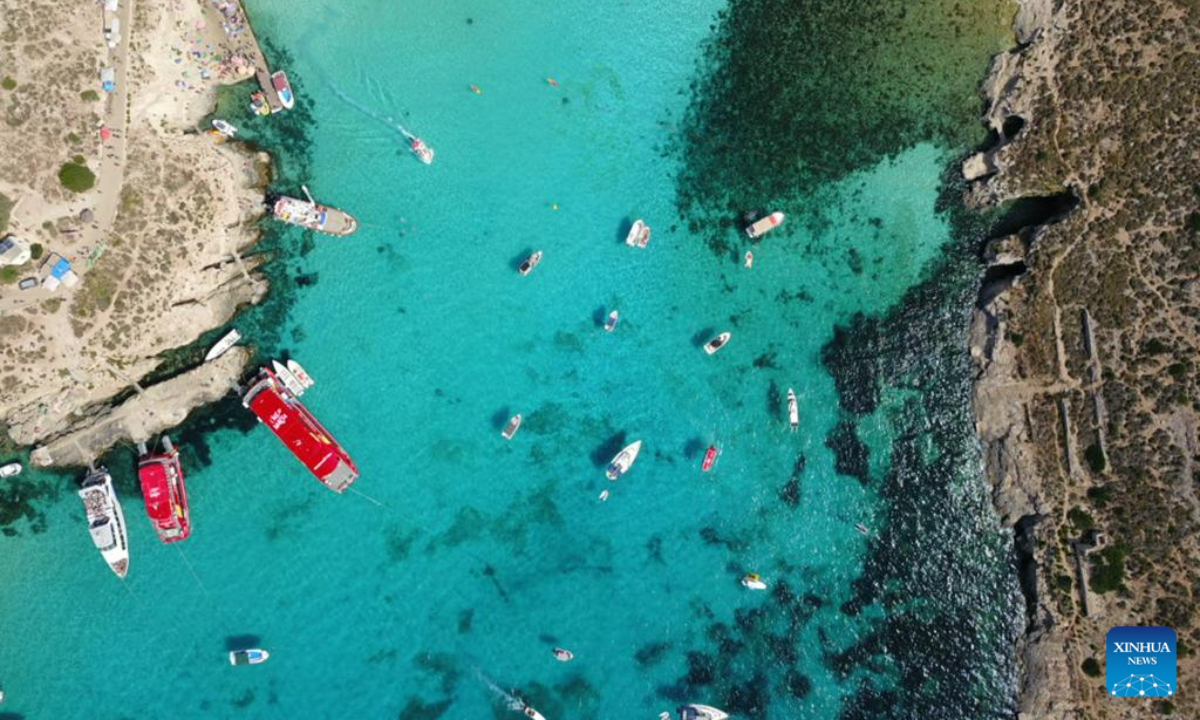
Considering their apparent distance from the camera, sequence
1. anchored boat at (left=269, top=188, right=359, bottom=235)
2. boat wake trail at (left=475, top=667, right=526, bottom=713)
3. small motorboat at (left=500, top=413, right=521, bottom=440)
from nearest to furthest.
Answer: anchored boat at (left=269, top=188, right=359, bottom=235) < small motorboat at (left=500, top=413, right=521, bottom=440) < boat wake trail at (left=475, top=667, right=526, bottom=713)

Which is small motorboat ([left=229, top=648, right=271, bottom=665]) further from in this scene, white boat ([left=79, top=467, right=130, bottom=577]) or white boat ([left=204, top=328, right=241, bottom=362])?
white boat ([left=204, top=328, right=241, bottom=362])

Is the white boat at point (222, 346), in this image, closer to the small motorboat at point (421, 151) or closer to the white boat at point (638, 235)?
the small motorboat at point (421, 151)

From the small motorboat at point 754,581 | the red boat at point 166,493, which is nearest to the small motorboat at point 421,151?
the red boat at point 166,493

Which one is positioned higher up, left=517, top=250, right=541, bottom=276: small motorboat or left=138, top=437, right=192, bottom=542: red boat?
left=517, top=250, right=541, bottom=276: small motorboat

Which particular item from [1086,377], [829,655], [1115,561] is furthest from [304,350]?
[1115,561]

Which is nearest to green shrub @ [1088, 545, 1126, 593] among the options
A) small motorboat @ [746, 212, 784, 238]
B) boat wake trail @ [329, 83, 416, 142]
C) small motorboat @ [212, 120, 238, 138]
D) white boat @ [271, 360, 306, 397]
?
small motorboat @ [746, 212, 784, 238]

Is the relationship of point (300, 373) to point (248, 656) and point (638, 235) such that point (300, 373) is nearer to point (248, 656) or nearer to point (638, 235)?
point (248, 656)

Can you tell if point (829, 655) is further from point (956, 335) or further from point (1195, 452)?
point (1195, 452)
